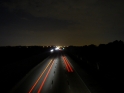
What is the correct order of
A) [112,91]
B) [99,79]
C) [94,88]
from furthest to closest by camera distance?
[99,79] < [94,88] < [112,91]

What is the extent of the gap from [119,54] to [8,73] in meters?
58.9

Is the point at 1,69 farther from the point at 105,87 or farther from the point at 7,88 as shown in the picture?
the point at 105,87

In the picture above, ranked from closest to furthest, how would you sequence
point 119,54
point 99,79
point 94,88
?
point 94,88 < point 99,79 < point 119,54

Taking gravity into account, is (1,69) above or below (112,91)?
above

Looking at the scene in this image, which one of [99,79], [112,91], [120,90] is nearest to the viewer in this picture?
[120,90]

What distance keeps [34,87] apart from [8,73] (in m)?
3.27

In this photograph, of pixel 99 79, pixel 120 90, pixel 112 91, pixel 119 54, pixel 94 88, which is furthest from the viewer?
pixel 119 54

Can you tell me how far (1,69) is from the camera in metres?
14.1

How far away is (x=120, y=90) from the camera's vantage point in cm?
1283

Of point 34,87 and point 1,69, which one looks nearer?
point 1,69

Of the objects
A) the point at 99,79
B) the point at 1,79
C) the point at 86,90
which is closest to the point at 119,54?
the point at 99,79

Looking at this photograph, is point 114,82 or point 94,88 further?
point 94,88

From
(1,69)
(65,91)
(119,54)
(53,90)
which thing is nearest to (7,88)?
(1,69)

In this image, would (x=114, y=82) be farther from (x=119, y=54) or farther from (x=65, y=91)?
(x=119, y=54)
